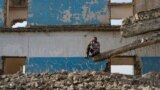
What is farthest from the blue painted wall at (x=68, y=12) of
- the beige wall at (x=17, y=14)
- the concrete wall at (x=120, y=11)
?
the beige wall at (x=17, y=14)

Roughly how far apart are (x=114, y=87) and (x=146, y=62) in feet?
30.1

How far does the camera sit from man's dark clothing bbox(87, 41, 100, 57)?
19000 mm

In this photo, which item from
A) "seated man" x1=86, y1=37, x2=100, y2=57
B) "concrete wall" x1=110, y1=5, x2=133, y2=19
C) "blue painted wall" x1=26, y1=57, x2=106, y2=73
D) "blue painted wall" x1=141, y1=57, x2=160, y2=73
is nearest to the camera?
"seated man" x1=86, y1=37, x2=100, y2=57

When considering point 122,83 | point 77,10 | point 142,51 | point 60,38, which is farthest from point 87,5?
point 122,83

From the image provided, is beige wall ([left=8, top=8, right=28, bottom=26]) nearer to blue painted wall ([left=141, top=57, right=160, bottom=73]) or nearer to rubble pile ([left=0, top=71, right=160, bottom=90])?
blue painted wall ([left=141, top=57, right=160, bottom=73])

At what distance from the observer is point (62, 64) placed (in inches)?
810

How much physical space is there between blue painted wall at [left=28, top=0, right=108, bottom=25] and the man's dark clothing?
205 centimetres

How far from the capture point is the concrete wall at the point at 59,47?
20703 mm

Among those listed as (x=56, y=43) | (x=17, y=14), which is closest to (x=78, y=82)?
→ (x=56, y=43)

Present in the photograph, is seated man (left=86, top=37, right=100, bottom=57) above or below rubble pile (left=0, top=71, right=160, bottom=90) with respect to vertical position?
above

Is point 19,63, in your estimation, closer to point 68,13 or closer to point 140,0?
point 68,13

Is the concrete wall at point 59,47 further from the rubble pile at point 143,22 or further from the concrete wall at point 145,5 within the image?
the rubble pile at point 143,22

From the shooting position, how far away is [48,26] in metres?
21.1

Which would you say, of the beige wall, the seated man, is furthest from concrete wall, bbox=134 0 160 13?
the beige wall
